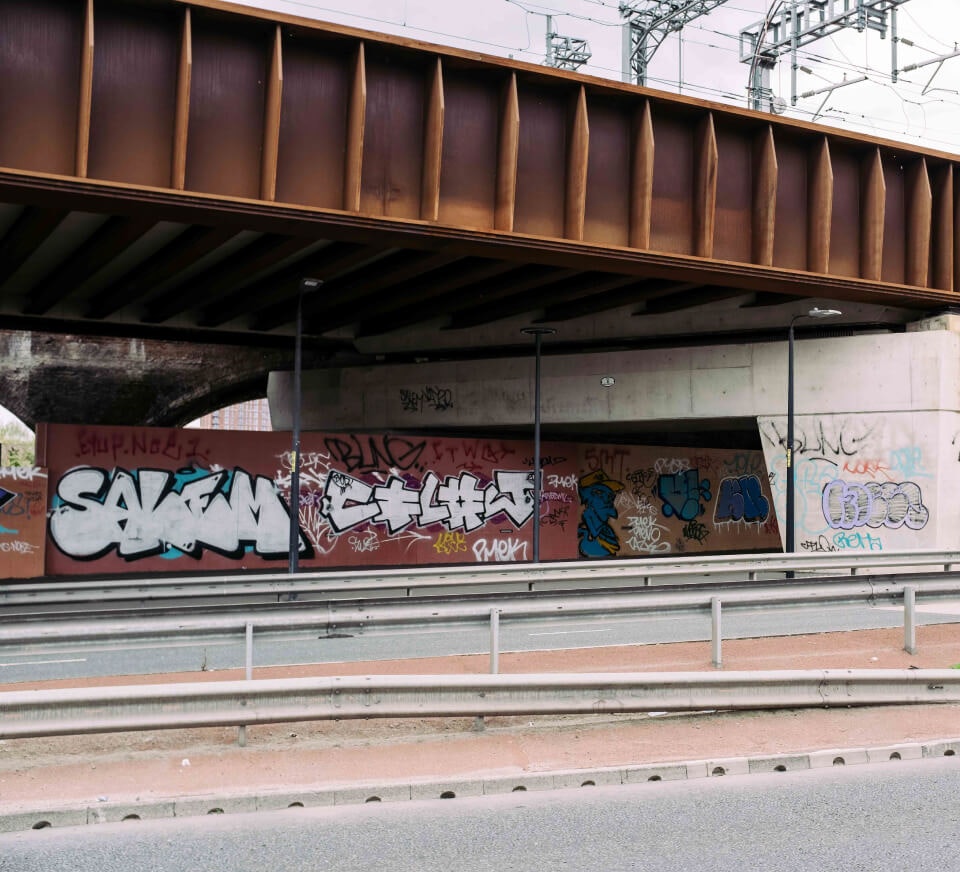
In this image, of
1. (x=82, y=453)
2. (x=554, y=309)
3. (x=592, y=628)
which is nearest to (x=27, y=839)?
(x=592, y=628)

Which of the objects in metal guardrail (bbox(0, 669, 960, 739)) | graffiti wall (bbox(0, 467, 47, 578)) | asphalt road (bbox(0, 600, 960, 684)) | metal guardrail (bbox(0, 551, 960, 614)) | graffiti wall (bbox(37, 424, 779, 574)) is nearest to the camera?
metal guardrail (bbox(0, 669, 960, 739))

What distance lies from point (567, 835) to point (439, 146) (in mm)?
14008

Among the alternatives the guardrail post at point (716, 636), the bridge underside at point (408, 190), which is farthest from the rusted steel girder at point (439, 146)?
the guardrail post at point (716, 636)

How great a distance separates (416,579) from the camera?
18.2 m

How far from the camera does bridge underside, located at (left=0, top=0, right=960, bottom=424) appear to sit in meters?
16.1

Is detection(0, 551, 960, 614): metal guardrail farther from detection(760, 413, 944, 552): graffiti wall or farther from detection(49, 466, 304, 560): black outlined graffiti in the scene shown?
detection(49, 466, 304, 560): black outlined graffiti

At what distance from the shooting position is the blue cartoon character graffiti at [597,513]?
106 ft

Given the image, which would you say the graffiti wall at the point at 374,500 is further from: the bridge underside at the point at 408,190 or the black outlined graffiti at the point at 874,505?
the black outlined graffiti at the point at 874,505

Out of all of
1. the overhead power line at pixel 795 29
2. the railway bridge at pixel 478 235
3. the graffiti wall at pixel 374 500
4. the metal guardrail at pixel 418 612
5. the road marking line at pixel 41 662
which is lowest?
the road marking line at pixel 41 662

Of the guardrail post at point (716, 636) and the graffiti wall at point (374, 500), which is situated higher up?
the graffiti wall at point (374, 500)

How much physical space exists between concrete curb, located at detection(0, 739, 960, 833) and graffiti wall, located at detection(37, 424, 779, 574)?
65.1 ft

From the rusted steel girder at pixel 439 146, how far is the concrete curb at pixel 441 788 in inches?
469

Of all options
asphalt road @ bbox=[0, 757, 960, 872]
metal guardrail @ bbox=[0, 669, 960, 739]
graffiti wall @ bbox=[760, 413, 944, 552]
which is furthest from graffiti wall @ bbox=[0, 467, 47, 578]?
asphalt road @ bbox=[0, 757, 960, 872]

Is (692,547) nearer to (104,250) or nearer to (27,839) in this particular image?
(104,250)
